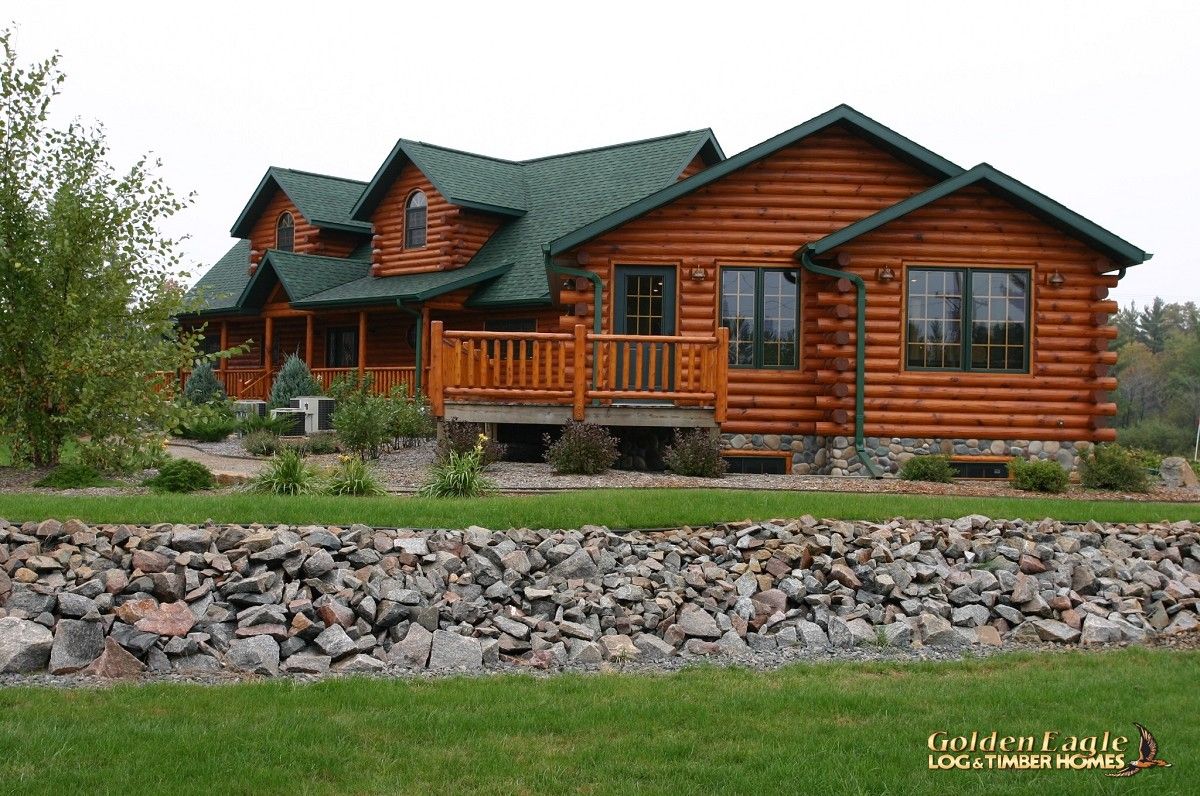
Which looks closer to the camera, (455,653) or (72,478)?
(455,653)

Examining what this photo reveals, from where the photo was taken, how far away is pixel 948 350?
1561 cm

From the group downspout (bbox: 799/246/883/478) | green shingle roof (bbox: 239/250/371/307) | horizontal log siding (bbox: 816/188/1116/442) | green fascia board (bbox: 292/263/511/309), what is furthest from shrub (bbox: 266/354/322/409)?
horizontal log siding (bbox: 816/188/1116/442)

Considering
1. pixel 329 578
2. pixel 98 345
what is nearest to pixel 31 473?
pixel 98 345

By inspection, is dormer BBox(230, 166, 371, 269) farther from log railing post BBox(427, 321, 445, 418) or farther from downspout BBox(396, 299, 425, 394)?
log railing post BBox(427, 321, 445, 418)

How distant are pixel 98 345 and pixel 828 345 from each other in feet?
31.5

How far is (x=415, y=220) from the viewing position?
84.8 feet

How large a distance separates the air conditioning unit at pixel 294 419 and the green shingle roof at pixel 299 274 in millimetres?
5117

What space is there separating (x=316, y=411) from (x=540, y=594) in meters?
14.4

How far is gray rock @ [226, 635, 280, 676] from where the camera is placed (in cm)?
735

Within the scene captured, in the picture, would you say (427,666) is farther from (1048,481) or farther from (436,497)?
(1048,481)

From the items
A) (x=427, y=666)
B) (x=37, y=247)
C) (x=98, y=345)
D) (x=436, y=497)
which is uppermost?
(x=37, y=247)

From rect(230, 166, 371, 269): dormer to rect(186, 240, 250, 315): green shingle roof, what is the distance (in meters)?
1.02

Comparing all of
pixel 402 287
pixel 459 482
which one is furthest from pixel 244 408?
pixel 459 482

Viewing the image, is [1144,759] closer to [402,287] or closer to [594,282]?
[594,282]
